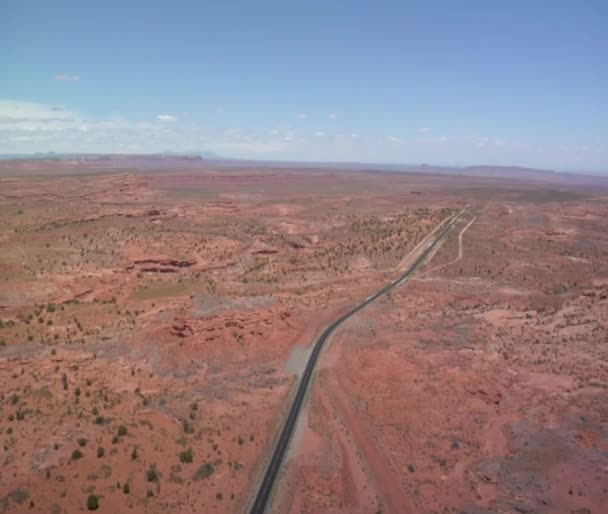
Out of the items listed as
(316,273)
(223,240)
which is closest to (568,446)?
(316,273)

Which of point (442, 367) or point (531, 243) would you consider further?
point (531, 243)

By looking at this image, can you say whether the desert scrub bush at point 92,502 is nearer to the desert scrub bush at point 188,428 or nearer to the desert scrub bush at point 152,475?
A: the desert scrub bush at point 152,475

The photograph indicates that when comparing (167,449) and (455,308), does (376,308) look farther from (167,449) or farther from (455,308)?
(167,449)

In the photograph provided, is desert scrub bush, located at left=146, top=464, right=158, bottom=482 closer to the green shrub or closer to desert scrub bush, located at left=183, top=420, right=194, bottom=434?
the green shrub

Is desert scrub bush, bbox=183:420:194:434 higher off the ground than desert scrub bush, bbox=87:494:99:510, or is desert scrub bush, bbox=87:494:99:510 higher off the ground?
desert scrub bush, bbox=87:494:99:510

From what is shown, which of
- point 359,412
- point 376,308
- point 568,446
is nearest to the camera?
point 568,446

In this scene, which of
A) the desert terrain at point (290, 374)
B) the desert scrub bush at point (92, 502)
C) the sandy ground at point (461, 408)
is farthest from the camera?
the sandy ground at point (461, 408)

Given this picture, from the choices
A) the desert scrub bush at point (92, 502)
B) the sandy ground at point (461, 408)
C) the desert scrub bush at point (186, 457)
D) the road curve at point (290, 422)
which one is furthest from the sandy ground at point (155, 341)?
the sandy ground at point (461, 408)

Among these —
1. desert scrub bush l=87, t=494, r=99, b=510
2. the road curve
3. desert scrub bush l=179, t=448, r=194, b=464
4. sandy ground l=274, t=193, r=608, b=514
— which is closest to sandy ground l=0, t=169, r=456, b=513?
desert scrub bush l=179, t=448, r=194, b=464
